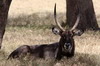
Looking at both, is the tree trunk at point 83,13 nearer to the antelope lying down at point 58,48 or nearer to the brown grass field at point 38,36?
the brown grass field at point 38,36

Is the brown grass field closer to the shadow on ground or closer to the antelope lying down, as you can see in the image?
the shadow on ground

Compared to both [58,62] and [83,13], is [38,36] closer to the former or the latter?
[83,13]

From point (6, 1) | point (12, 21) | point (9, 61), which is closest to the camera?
point (9, 61)

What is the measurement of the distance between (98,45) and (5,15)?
13.2 feet

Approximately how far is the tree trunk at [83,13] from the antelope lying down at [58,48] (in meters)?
7.96

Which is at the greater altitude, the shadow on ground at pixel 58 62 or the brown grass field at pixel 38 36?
the shadow on ground at pixel 58 62

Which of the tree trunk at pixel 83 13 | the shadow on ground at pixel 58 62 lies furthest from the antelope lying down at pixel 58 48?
the tree trunk at pixel 83 13

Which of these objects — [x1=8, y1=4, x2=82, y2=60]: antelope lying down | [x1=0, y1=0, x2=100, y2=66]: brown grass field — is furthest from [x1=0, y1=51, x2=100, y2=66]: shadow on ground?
[x1=8, y1=4, x2=82, y2=60]: antelope lying down

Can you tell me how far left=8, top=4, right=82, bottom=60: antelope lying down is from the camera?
1052 cm

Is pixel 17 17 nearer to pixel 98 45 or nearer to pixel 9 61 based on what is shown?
pixel 98 45

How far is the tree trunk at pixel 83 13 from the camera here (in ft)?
64.4

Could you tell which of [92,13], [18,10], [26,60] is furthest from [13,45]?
[18,10]

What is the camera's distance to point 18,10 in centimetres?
2975

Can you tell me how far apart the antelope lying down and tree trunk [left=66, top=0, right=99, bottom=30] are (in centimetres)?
796
